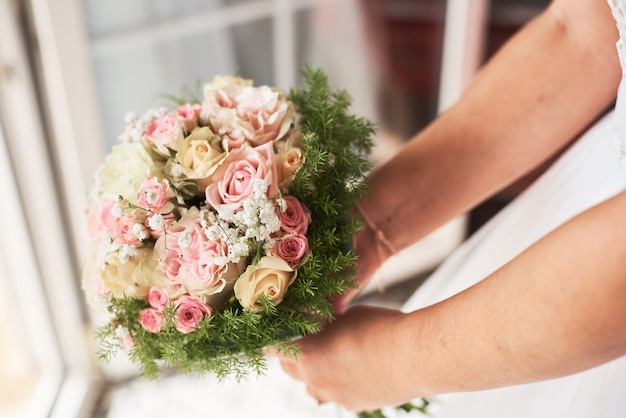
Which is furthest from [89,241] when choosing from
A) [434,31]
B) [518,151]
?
[434,31]

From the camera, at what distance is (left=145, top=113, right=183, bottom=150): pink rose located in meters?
0.81

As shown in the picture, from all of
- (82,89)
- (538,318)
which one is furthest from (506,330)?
(82,89)

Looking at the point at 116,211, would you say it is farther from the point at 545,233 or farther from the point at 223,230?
the point at 545,233

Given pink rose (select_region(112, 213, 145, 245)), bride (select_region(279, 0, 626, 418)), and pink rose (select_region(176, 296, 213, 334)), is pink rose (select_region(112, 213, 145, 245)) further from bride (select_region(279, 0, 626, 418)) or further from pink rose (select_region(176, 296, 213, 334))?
bride (select_region(279, 0, 626, 418))

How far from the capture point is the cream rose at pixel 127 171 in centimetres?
80

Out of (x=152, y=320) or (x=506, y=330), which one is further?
(x=152, y=320)

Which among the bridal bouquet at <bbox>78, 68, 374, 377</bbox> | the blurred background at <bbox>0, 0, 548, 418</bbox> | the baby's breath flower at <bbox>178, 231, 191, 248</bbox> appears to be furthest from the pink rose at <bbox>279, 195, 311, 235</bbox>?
the blurred background at <bbox>0, 0, 548, 418</bbox>

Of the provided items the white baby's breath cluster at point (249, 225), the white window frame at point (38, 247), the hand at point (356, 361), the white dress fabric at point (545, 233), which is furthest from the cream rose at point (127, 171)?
the white window frame at point (38, 247)

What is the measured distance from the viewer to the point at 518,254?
765mm

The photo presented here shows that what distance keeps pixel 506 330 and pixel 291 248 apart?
0.83 feet

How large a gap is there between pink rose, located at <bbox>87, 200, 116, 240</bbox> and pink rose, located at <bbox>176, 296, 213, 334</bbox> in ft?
0.45

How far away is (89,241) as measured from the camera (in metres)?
0.88

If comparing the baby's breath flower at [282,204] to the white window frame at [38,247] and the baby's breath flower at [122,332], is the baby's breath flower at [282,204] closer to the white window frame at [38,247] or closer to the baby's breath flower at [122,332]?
the baby's breath flower at [122,332]

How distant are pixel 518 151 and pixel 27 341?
1330 millimetres
